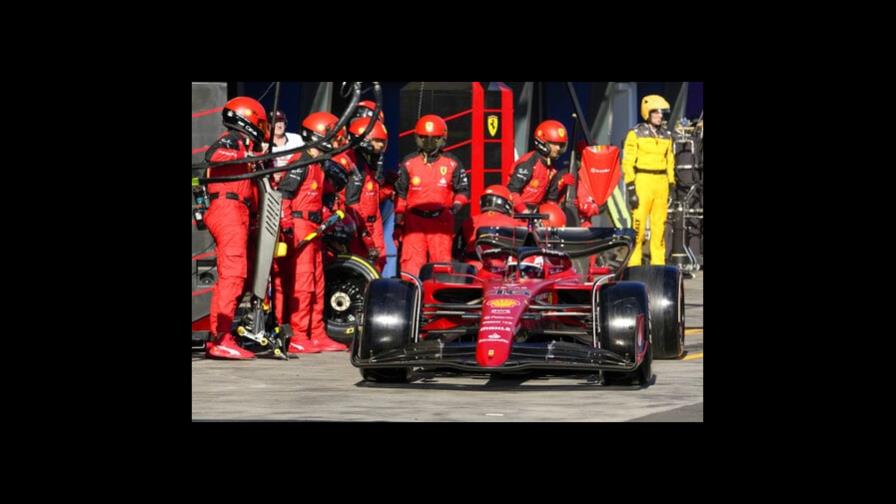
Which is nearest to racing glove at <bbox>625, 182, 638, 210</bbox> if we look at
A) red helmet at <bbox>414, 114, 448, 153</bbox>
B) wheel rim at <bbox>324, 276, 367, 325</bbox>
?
red helmet at <bbox>414, 114, 448, 153</bbox>

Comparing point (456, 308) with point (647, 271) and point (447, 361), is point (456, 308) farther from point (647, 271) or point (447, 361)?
point (647, 271)

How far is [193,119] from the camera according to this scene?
44.5 ft

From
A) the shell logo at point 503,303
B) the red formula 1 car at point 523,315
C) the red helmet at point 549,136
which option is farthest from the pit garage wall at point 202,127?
the red helmet at point 549,136

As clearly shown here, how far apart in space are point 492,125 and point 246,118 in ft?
21.2

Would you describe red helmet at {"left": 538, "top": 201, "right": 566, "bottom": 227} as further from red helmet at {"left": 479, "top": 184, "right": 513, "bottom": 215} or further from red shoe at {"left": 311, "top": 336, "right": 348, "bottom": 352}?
red shoe at {"left": 311, "top": 336, "right": 348, "bottom": 352}

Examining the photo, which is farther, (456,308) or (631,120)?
(631,120)

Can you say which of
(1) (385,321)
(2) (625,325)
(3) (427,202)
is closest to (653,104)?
(3) (427,202)

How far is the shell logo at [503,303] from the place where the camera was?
35.9ft

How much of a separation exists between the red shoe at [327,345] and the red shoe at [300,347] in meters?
0.08

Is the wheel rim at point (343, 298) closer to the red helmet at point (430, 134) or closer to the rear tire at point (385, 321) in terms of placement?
the red helmet at point (430, 134)

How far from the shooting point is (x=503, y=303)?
10961 millimetres

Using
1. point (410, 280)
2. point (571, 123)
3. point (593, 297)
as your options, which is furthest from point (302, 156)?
point (571, 123)

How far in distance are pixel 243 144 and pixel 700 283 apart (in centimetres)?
1118

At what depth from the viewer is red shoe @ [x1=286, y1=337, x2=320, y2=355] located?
14.1 meters
